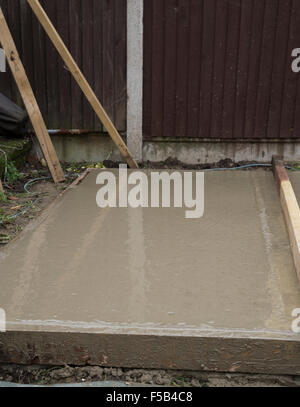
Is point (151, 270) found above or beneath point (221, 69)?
beneath

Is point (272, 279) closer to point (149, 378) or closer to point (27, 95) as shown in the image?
point (149, 378)

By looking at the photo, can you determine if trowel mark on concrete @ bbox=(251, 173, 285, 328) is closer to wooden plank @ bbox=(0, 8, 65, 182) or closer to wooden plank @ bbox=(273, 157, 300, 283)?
wooden plank @ bbox=(273, 157, 300, 283)

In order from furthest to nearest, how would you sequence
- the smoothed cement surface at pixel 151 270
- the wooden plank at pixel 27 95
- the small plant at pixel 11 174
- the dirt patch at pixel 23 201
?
the small plant at pixel 11 174
the wooden plank at pixel 27 95
the dirt patch at pixel 23 201
the smoothed cement surface at pixel 151 270

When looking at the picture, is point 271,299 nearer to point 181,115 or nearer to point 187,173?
point 187,173

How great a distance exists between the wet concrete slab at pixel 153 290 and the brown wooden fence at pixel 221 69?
1683mm

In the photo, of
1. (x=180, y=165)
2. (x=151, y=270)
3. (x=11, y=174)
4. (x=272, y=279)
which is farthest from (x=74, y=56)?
(x=272, y=279)

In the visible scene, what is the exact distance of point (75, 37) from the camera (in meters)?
4.56

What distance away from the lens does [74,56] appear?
4.62 m

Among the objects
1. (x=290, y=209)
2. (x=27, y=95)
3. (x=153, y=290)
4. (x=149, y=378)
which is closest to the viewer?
(x=149, y=378)

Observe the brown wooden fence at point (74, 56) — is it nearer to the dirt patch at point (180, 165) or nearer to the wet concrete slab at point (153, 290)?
the dirt patch at point (180, 165)

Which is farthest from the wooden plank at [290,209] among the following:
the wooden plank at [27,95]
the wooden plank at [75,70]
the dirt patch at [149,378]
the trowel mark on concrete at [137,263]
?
the wooden plank at [27,95]

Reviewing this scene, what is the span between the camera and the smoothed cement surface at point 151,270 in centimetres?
192

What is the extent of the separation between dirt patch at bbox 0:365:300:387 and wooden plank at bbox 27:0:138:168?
2832mm

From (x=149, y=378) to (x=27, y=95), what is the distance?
299 cm
